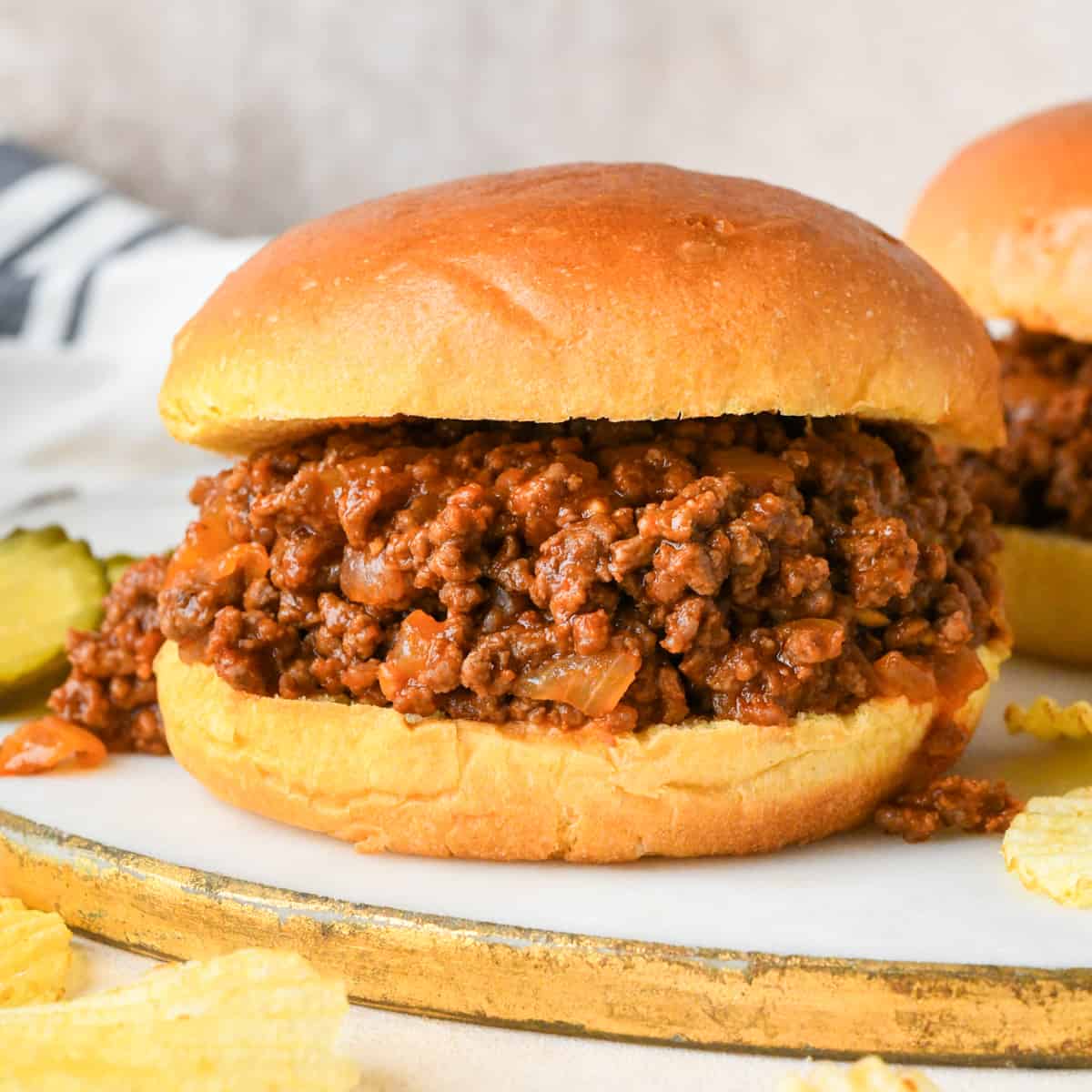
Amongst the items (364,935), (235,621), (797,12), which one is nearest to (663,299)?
(235,621)

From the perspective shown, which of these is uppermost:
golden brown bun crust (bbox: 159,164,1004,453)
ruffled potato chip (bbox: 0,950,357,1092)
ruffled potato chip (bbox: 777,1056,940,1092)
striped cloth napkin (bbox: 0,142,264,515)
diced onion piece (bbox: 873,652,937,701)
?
golden brown bun crust (bbox: 159,164,1004,453)

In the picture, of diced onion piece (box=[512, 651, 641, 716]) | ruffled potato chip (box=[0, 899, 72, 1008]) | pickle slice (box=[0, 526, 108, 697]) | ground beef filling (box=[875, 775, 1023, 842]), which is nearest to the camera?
ruffled potato chip (box=[0, 899, 72, 1008])

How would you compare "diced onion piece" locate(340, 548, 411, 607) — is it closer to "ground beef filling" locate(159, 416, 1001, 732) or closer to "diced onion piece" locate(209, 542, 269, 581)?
"ground beef filling" locate(159, 416, 1001, 732)

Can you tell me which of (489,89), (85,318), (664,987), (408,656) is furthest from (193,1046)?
(489,89)

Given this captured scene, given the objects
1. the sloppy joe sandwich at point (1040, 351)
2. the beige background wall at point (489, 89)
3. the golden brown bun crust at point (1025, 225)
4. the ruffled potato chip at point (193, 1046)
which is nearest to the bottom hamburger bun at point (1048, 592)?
the sloppy joe sandwich at point (1040, 351)

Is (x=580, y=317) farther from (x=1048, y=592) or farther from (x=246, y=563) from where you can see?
(x=1048, y=592)

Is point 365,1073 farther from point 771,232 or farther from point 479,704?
point 771,232

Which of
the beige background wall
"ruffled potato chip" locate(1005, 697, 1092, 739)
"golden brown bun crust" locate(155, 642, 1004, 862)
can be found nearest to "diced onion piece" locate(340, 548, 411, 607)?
"golden brown bun crust" locate(155, 642, 1004, 862)

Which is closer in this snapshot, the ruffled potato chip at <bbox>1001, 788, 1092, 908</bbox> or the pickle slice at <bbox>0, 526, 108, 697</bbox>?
the ruffled potato chip at <bbox>1001, 788, 1092, 908</bbox>
